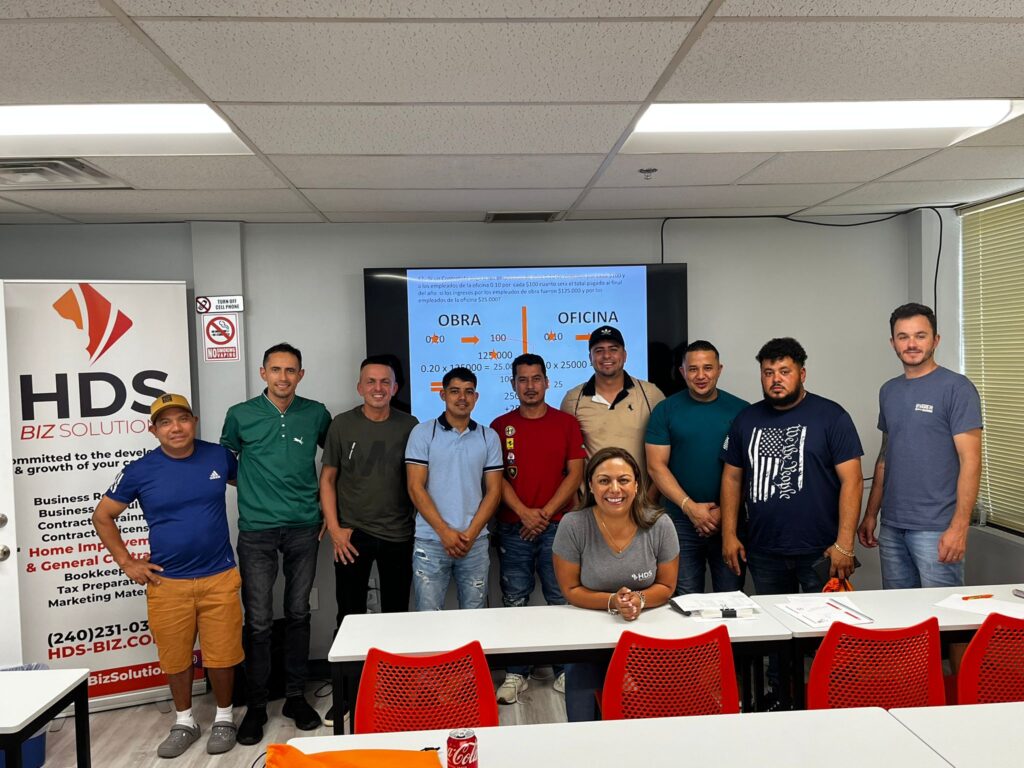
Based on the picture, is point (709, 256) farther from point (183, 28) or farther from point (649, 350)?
point (183, 28)

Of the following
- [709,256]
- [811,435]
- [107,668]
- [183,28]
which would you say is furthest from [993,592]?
[107,668]

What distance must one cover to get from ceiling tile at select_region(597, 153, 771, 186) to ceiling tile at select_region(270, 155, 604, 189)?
5.0 inches

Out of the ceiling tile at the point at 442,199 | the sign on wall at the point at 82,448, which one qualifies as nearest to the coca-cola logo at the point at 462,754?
the ceiling tile at the point at 442,199

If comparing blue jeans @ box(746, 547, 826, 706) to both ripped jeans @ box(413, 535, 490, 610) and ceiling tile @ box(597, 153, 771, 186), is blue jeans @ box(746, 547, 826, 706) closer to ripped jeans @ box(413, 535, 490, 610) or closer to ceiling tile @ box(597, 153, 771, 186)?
ripped jeans @ box(413, 535, 490, 610)

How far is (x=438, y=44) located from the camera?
71.3 inches

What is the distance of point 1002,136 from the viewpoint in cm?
281

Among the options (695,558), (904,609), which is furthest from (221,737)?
(904,609)

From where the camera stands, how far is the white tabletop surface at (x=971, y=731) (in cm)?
175

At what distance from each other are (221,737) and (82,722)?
1.07 m

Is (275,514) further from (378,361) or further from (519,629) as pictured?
(519,629)

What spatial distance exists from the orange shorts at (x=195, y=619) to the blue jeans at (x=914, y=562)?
3.19 m

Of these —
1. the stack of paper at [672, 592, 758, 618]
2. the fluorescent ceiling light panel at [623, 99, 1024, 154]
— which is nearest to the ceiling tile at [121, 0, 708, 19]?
the fluorescent ceiling light panel at [623, 99, 1024, 154]

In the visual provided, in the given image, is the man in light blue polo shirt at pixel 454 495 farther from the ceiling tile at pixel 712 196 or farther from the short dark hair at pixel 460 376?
the ceiling tile at pixel 712 196

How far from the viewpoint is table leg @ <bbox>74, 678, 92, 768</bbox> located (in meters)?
2.45
